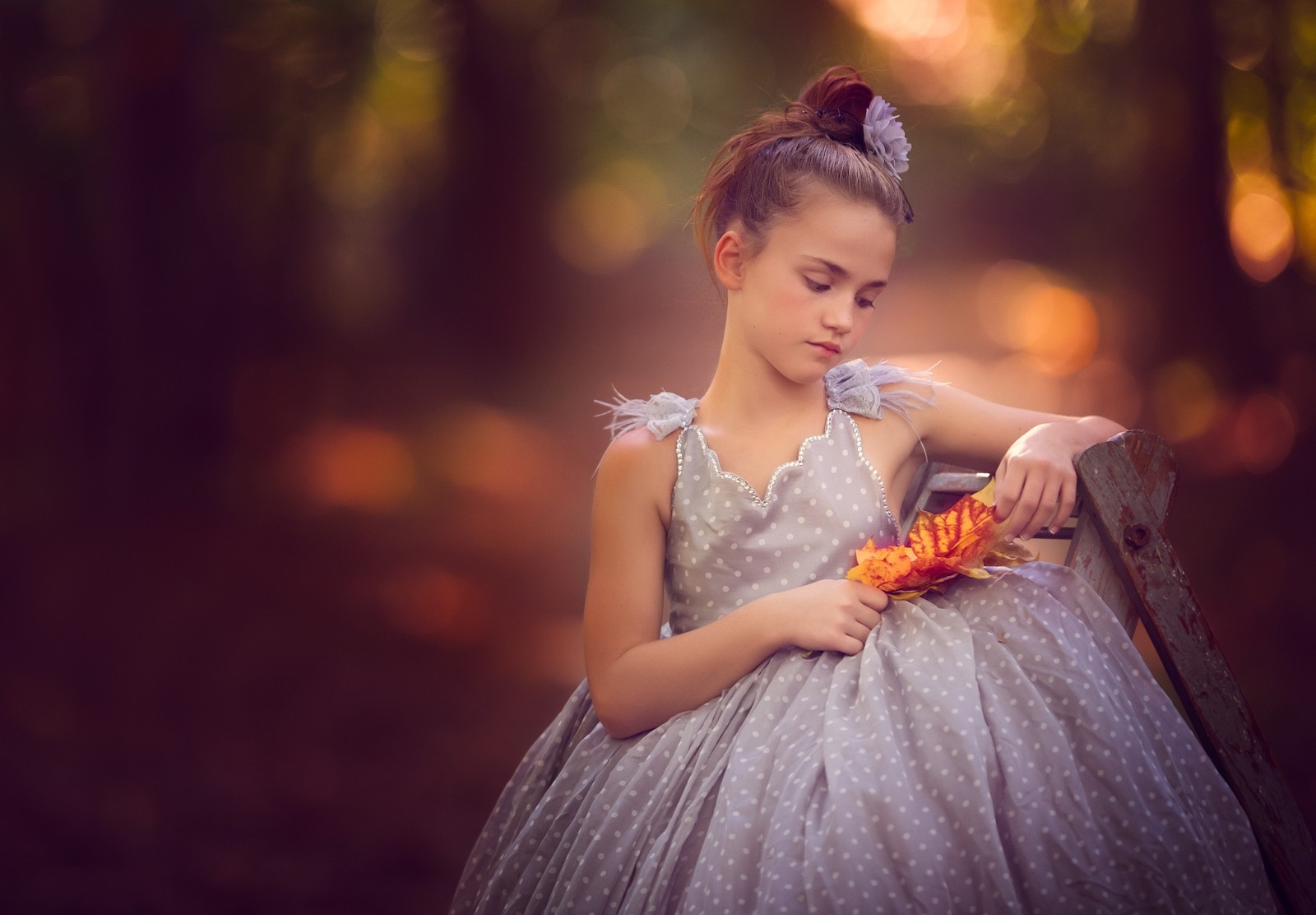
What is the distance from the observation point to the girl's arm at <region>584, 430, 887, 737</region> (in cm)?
113

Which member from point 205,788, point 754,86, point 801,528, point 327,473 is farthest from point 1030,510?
point 327,473

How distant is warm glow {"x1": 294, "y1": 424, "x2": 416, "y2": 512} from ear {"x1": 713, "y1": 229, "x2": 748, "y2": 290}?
10.9ft

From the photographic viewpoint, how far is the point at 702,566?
1254 millimetres

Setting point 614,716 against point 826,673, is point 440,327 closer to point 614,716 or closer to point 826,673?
→ point 614,716

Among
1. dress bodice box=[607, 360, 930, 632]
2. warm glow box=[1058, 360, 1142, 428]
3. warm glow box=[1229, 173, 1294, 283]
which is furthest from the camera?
warm glow box=[1058, 360, 1142, 428]

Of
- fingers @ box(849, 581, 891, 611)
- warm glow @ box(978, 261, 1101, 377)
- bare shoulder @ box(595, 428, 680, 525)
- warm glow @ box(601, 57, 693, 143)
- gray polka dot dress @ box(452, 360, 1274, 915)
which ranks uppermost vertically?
warm glow @ box(601, 57, 693, 143)

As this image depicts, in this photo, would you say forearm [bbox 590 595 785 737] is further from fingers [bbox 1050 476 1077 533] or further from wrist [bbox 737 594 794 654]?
fingers [bbox 1050 476 1077 533]

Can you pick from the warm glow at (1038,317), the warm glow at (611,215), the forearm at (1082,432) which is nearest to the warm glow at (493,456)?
the warm glow at (611,215)

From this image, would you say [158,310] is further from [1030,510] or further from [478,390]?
[1030,510]

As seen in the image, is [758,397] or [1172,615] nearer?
[1172,615]

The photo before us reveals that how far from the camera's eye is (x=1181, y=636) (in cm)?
116

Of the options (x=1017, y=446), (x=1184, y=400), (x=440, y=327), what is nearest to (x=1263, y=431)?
(x=1184, y=400)

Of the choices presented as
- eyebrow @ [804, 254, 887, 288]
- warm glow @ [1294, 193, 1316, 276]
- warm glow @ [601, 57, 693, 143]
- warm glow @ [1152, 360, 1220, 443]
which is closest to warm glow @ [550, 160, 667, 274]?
warm glow @ [601, 57, 693, 143]

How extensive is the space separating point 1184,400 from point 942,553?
2714 mm
